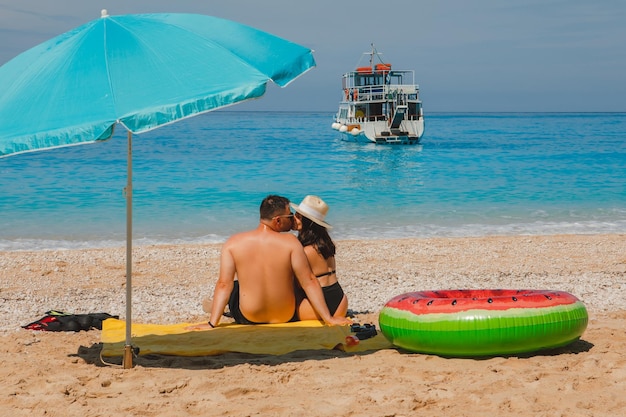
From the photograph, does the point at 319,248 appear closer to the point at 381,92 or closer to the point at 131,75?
the point at 131,75

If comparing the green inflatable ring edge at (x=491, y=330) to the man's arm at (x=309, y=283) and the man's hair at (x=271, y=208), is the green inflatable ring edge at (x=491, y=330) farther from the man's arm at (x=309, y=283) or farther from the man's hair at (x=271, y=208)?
the man's hair at (x=271, y=208)

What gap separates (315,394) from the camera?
4.18m

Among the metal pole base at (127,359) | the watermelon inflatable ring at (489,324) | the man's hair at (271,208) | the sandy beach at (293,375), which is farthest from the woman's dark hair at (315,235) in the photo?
the metal pole base at (127,359)

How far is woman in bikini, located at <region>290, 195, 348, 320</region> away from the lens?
18.8ft

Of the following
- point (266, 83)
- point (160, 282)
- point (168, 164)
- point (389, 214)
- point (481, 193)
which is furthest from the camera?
point (168, 164)

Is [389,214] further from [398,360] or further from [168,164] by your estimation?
[168,164]

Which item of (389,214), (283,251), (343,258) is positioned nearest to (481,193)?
(389,214)

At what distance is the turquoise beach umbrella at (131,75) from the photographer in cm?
362

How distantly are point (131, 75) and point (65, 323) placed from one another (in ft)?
9.41

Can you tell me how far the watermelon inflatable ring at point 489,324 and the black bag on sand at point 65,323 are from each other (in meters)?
A: 2.62

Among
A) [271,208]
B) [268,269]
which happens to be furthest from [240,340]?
[271,208]

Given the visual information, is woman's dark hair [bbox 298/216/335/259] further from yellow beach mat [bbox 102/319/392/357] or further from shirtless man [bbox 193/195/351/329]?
yellow beach mat [bbox 102/319/392/357]

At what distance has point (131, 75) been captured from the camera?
12.8ft

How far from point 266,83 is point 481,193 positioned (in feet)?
58.1
